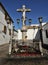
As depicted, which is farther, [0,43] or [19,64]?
[0,43]

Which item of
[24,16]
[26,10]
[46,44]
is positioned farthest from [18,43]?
[46,44]

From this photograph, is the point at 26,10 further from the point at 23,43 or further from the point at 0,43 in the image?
the point at 0,43

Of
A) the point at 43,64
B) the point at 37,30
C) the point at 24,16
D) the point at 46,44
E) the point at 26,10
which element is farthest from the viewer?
the point at 37,30

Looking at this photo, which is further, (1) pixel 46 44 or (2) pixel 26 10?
(1) pixel 46 44

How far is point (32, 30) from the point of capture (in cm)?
2312

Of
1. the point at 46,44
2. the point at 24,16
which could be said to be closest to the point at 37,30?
the point at 46,44

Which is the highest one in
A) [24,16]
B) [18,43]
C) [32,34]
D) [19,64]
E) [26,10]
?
[26,10]

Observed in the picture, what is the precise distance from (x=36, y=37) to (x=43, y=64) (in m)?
15.8

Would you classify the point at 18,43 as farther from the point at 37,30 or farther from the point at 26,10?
the point at 37,30

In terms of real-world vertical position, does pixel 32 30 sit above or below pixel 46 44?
above

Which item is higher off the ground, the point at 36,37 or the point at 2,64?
the point at 36,37

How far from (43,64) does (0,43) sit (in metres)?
13.4

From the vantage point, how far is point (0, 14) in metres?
19.5

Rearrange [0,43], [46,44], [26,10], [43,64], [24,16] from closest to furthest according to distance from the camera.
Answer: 1. [43,64]
2. [24,16]
3. [26,10]
4. [46,44]
5. [0,43]
